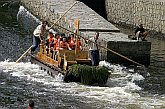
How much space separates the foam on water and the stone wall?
11888 mm

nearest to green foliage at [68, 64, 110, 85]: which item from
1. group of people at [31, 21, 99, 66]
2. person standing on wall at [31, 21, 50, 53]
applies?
group of people at [31, 21, 99, 66]

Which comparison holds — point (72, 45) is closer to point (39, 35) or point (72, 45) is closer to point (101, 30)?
point (39, 35)

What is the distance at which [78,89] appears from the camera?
22.0 meters

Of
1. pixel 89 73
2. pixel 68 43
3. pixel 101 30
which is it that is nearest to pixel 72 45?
pixel 68 43

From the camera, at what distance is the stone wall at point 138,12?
3772 centimetres

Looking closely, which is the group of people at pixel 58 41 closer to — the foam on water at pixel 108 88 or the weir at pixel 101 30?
the foam on water at pixel 108 88

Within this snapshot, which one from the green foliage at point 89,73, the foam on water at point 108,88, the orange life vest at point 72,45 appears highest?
the orange life vest at point 72,45

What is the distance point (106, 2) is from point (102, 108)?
92.4 feet

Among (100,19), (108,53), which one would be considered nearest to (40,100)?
(108,53)

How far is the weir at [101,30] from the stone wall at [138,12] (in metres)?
3.68

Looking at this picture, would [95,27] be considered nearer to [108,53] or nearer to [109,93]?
[108,53]

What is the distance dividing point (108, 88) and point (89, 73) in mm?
1041

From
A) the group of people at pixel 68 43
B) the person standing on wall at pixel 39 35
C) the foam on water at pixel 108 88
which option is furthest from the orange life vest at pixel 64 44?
the person standing on wall at pixel 39 35

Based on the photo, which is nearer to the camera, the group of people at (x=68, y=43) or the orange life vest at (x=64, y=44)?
the group of people at (x=68, y=43)
